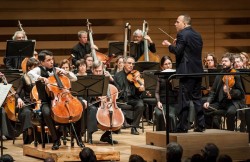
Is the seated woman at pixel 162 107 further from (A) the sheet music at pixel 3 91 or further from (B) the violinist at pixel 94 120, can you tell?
(A) the sheet music at pixel 3 91

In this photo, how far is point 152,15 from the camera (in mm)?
14227

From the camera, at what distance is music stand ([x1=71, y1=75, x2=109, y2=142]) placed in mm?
8031

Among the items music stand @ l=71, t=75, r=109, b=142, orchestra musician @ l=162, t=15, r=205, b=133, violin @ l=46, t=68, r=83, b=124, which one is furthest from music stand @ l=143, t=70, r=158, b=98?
orchestra musician @ l=162, t=15, r=205, b=133

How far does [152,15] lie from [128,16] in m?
0.54

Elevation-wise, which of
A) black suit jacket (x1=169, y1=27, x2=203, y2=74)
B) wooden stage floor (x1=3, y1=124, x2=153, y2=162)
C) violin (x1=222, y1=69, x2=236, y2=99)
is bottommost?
wooden stage floor (x1=3, y1=124, x2=153, y2=162)

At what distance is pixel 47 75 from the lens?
25.3 feet

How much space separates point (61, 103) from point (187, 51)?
159 centimetres

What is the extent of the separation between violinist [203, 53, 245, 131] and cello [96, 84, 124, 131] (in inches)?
46.4

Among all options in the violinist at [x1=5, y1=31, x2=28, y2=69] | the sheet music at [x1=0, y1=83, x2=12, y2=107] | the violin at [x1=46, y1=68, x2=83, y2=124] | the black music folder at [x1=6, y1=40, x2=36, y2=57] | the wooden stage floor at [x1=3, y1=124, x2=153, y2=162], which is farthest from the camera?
the violinist at [x1=5, y1=31, x2=28, y2=69]

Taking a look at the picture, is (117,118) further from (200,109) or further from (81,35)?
(81,35)

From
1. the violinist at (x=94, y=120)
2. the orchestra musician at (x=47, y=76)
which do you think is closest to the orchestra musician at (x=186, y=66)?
the orchestra musician at (x=47, y=76)

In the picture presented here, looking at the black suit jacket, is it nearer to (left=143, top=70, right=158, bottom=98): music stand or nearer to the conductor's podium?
the conductor's podium

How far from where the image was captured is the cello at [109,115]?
27.5ft

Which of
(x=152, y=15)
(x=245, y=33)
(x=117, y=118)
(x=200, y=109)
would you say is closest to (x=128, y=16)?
(x=152, y=15)
